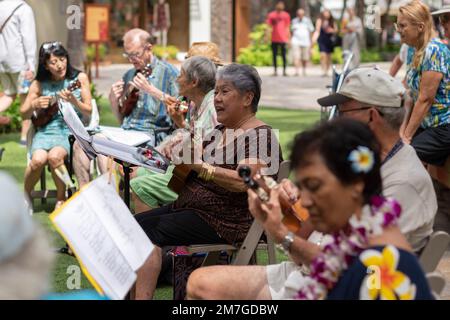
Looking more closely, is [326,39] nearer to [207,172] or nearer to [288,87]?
[288,87]

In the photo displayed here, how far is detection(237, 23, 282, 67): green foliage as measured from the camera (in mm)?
29172

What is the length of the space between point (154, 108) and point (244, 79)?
2.60 m

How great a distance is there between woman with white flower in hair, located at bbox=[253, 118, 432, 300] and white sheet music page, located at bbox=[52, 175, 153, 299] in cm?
64

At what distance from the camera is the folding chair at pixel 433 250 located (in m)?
3.57

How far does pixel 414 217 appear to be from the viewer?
12.3ft

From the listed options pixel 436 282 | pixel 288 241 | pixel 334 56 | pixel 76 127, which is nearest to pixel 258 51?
pixel 334 56

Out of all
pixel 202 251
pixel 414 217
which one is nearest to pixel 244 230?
pixel 202 251

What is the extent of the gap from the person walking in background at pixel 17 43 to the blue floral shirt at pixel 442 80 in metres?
5.70

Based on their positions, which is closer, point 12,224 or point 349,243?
point 12,224

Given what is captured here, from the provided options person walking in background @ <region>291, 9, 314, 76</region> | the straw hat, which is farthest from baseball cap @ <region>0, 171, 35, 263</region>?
person walking in background @ <region>291, 9, 314, 76</region>

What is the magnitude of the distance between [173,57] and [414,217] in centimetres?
2600

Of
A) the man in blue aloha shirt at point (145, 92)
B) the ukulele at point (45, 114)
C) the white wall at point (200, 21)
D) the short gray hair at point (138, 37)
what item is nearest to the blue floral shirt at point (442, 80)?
the man in blue aloha shirt at point (145, 92)

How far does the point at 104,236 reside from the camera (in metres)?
3.29
